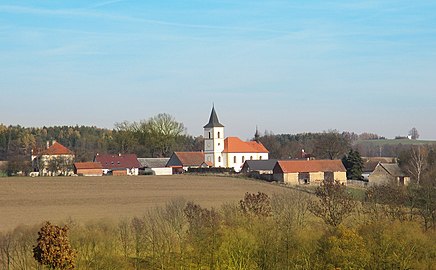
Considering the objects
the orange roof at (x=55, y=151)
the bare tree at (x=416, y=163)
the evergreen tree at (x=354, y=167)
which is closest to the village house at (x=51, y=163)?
the orange roof at (x=55, y=151)

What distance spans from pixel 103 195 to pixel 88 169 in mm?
33203

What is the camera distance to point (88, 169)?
9419cm

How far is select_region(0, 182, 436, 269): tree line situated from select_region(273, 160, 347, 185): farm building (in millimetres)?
46098

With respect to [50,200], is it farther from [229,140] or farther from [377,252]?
[229,140]

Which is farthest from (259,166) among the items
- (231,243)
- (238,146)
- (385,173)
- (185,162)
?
(231,243)

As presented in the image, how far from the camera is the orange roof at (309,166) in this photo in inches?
3187

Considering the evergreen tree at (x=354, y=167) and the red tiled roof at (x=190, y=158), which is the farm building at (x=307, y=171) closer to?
the evergreen tree at (x=354, y=167)

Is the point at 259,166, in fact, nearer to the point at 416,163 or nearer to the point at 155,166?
the point at 155,166

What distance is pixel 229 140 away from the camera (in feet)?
358

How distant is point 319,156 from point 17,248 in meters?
92.3

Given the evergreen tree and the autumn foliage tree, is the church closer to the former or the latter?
the evergreen tree

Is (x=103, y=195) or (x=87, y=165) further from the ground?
(x=87, y=165)

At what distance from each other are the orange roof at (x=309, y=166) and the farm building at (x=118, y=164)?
28.4m

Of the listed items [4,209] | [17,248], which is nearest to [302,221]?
[17,248]
